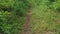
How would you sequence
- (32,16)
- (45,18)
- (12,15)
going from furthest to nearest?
(32,16) < (45,18) < (12,15)

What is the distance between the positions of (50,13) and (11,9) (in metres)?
1.38

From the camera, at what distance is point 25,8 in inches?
245

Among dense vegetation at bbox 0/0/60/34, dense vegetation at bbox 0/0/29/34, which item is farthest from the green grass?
dense vegetation at bbox 0/0/29/34

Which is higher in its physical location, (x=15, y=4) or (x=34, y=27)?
(x=15, y=4)

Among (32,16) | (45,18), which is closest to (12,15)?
(32,16)

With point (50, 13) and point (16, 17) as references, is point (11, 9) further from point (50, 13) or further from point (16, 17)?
point (50, 13)

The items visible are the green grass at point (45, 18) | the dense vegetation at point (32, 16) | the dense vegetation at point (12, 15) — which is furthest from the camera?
the green grass at point (45, 18)

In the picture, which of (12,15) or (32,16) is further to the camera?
(32,16)

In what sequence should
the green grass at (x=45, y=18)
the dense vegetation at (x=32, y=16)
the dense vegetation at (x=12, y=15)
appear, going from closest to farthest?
the dense vegetation at (x=12, y=15) < the dense vegetation at (x=32, y=16) < the green grass at (x=45, y=18)

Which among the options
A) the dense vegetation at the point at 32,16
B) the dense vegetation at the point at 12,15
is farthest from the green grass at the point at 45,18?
the dense vegetation at the point at 12,15

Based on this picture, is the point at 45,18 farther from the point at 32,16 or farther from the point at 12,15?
the point at 12,15

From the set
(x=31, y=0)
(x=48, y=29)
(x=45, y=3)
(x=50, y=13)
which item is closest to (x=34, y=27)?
(x=48, y=29)

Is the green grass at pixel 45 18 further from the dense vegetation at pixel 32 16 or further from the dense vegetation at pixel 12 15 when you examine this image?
the dense vegetation at pixel 12 15

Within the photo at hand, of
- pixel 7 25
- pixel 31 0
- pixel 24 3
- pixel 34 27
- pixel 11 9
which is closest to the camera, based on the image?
pixel 7 25
